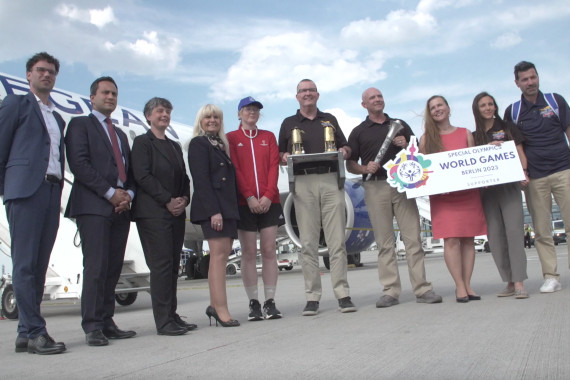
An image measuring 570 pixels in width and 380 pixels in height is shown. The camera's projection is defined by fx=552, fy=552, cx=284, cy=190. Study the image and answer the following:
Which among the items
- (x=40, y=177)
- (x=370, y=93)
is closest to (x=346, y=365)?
(x=40, y=177)

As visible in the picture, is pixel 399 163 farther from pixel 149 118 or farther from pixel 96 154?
pixel 96 154

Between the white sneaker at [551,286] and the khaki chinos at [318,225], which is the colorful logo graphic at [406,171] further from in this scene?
the white sneaker at [551,286]

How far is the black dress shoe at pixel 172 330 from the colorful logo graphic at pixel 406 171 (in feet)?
6.88

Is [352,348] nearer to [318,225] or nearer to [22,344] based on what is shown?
[318,225]

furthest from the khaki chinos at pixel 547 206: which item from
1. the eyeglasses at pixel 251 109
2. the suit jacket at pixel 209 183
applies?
the suit jacket at pixel 209 183

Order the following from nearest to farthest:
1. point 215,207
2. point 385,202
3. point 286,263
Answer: point 215,207 < point 385,202 < point 286,263

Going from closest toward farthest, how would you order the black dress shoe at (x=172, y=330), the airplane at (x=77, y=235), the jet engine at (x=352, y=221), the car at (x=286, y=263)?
the black dress shoe at (x=172, y=330), the airplane at (x=77, y=235), the jet engine at (x=352, y=221), the car at (x=286, y=263)

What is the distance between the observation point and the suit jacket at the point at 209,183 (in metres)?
4.05

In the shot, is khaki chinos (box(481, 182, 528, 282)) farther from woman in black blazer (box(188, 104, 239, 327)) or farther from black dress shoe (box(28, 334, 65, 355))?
black dress shoe (box(28, 334, 65, 355))

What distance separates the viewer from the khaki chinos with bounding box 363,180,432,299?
4.77 metres

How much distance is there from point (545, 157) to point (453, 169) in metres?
0.88

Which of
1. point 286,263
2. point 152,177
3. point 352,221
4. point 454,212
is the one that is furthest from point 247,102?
point 286,263

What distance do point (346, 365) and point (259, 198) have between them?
6.85 feet

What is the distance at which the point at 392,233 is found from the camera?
4918 mm
